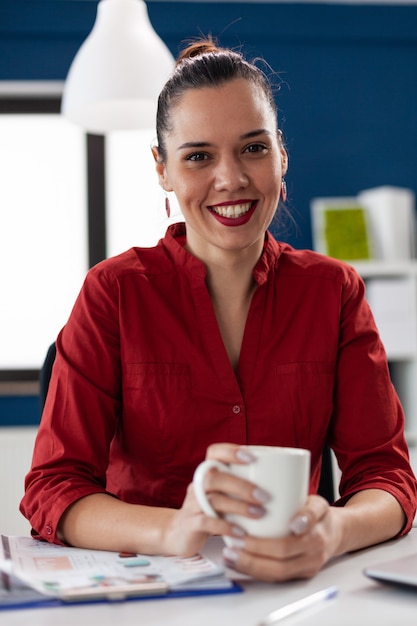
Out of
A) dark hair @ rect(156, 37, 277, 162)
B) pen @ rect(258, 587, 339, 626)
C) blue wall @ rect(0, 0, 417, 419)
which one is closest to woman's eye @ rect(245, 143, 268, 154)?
dark hair @ rect(156, 37, 277, 162)

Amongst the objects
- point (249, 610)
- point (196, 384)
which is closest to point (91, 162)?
point (196, 384)

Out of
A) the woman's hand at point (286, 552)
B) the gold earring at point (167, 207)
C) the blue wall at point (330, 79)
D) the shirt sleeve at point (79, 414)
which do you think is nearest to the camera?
the woman's hand at point (286, 552)

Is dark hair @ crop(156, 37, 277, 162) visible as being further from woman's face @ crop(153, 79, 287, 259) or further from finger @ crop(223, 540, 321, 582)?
finger @ crop(223, 540, 321, 582)

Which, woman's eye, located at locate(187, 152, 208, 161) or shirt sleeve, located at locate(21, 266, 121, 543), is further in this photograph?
woman's eye, located at locate(187, 152, 208, 161)

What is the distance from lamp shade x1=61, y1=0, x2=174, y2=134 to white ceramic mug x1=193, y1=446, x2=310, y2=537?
1327 millimetres

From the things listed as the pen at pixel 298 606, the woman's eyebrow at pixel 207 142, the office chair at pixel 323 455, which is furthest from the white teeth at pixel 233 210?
the pen at pixel 298 606

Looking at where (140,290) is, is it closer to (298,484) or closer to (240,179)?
(240,179)

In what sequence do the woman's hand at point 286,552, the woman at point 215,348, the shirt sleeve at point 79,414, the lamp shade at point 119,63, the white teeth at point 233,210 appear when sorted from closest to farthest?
the woman's hand at point 286,552 < the shirt sleeve at point 79,414 < the woman at point 215,348 < the white teeth at point 233,210 < the lamp shade at point 119,63

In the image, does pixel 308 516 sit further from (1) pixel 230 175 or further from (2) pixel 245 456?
(1) pixel 230 175

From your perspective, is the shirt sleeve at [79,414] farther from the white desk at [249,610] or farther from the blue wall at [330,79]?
the blue wall at [330,79]

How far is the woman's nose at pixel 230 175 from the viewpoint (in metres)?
1.31

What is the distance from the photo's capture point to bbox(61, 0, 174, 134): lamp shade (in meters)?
1.99

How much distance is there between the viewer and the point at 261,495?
831 millimetres

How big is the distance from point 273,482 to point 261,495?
0.06 feet
